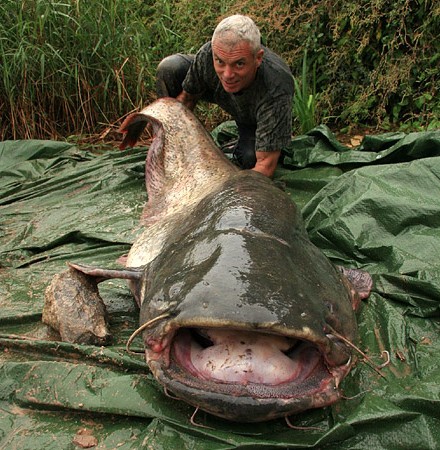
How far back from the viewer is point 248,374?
6.39 ft

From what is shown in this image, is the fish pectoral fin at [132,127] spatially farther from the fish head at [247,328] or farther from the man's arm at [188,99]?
the fish head at [247,328]

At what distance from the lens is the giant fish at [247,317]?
1901mm

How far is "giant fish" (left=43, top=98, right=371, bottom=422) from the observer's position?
190 cm

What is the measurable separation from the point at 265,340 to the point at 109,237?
1950mm

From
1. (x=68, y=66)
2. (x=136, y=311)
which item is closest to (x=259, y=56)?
(x=136, y=311)

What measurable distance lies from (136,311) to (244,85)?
192cm

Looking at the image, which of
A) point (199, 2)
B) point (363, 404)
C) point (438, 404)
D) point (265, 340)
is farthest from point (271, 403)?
point (199, 2)

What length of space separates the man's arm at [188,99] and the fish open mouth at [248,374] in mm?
3107

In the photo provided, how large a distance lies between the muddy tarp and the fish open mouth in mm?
186

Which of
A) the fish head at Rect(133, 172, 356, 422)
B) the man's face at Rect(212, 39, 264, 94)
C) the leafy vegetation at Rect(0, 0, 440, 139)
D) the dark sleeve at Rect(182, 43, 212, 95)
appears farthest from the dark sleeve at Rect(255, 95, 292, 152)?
the fish head at Rect(133, 172, 356, 422)

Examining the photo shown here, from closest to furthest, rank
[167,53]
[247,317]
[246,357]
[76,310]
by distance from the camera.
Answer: [247,317], [246,357], [76,310], [167,53]

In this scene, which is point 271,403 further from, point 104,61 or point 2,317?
point 104,61

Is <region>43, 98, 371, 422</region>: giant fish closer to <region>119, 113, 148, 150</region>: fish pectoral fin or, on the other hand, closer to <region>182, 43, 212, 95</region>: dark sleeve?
<region>182, 43, 212, 95</region>: dark sleeve

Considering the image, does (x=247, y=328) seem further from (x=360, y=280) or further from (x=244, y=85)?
(x=244, y=85)
